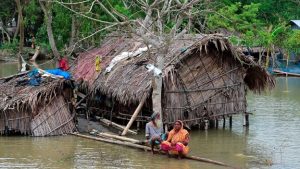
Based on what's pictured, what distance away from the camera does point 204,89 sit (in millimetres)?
16109

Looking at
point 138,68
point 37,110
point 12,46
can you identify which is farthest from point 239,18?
point 37,110

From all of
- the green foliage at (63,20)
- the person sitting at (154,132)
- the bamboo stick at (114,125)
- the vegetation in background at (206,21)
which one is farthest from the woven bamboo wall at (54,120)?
the green foliage at (63,20)

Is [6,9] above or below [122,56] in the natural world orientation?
above

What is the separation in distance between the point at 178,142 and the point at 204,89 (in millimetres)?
4149

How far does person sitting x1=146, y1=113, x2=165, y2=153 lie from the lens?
41.8ft

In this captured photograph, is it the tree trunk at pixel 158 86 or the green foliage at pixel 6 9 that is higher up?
the green foliage at pixel 6 9

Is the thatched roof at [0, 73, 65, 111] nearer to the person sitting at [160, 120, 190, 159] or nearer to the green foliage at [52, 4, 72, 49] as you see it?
the person sitting at [160, 120, 190, 159]

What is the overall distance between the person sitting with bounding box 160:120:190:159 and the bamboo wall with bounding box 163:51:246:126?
2.81m

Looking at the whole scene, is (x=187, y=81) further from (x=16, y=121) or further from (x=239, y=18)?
(x=239, y=18)

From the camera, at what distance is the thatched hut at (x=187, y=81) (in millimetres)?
15320

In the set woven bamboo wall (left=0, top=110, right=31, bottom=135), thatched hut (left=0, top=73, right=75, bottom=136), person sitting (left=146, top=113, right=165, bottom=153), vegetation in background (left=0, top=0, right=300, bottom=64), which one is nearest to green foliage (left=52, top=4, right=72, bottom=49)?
→ vegetation in background (left=0, top=0, right=300, bottom=64)

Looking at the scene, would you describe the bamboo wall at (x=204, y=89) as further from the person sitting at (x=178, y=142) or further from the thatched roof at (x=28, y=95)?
the thatched roof at (x=28, y=95)

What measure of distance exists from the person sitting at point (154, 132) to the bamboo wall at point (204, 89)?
190 centimetres

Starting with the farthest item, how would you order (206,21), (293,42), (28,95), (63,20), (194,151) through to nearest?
(293,42)
(63,20)
(206,21)
(28,95)
(194,151)
